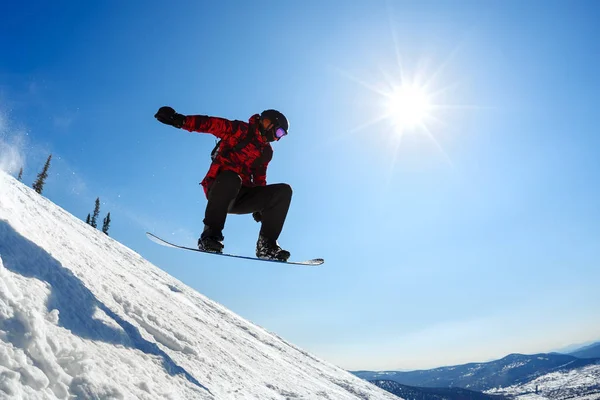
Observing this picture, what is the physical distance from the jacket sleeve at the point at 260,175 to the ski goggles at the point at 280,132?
0.50m

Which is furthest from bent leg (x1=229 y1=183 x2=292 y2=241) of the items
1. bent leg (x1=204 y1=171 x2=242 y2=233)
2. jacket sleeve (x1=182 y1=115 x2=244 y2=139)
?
jacket sleeve (x1=182 y1=115 x2=244 y2=139)

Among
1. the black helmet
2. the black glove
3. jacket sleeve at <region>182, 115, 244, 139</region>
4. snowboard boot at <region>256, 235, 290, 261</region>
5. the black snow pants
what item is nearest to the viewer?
the black glove

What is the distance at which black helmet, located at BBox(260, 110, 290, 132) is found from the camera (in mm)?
5734

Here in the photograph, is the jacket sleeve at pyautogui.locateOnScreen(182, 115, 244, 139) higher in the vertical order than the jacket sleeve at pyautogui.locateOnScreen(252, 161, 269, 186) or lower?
higher

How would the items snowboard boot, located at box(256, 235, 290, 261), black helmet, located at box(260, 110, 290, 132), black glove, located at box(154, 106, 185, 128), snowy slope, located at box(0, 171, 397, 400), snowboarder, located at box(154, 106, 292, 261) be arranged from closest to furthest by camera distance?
snowy slope, located at box(0, 171, 397, 400) < black glove, located at box(154, 106, 185, 128) < snowboarder, located at box(154, 106, 292, 261) < black helmet, located at box(260, 110, 290, 132) < snowboard boot, located at box(256, 235, 290, 261)

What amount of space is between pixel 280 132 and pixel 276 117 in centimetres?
23

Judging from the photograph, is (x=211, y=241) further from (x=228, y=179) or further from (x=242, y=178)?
(x=242, y=178)

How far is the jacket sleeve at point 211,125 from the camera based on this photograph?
5555 mm

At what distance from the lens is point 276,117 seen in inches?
226

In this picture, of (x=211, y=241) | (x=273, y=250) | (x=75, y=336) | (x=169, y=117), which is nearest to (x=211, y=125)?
(x=169, y=117)

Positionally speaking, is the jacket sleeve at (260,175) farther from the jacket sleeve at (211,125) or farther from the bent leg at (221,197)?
the jacket sleeve at (211,125)

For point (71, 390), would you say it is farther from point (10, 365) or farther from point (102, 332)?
point (102, 332)

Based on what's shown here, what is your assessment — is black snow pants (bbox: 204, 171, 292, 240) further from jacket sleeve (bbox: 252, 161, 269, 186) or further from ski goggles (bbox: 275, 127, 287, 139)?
ski goggles (bbox: 275, 127, 287, 139)

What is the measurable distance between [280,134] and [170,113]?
1634 mm
